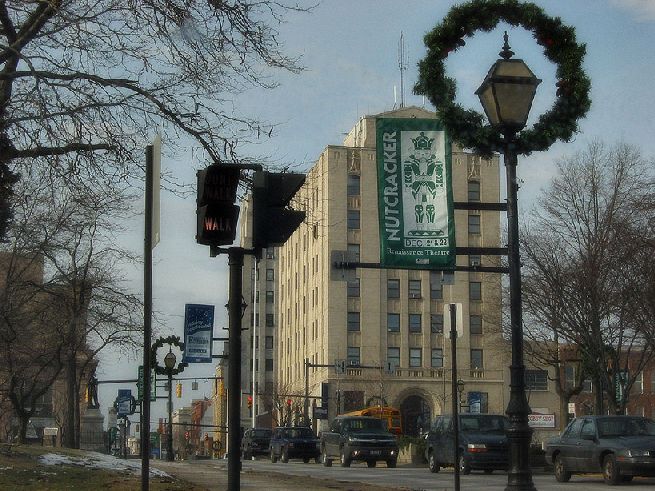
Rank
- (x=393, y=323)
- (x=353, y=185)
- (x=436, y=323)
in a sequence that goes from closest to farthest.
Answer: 1. (x=353, y=185)
2. (x=436, y=323)
3. (x=393, y=323)

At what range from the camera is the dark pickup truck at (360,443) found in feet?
121

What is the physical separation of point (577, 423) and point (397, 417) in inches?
1855

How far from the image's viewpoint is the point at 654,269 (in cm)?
2938

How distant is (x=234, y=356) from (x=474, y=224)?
8655cm

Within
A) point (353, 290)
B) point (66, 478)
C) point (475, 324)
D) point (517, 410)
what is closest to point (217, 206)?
point (517, 410)

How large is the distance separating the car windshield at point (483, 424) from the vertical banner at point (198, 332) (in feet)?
45.3

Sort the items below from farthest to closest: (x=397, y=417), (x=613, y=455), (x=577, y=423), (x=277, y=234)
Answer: (x=397, y=417) → (x=577, y=423) → (x=613, y=455) → (x=277, y=234)

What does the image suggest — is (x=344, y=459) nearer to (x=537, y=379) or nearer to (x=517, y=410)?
(x=517, y=410)

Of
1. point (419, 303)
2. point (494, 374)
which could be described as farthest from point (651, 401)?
point (419, 303)

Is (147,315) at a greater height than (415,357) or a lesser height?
lesser

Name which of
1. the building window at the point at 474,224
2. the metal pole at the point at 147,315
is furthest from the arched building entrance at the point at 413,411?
the metal pole at the point at 147,315

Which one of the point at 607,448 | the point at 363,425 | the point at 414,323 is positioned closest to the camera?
the point at 607,448

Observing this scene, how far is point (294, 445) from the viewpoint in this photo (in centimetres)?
4491

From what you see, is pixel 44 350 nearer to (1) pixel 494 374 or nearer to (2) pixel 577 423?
(2) pixel 577 423
